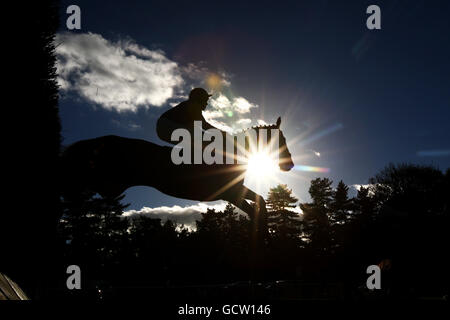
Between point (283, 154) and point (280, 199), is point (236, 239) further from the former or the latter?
point (283, 154)

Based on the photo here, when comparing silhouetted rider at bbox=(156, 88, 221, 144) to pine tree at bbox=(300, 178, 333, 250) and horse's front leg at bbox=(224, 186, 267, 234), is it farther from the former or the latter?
pine tree at bbox=(300, 178, 333, 250)

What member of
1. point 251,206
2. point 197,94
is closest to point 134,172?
point 197,94

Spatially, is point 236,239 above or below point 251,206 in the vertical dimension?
below

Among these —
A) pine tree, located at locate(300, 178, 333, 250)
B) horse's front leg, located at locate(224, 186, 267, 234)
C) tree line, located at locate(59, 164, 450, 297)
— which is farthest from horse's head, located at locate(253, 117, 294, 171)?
pine tree, located at locate(300, 178, 333, 250)

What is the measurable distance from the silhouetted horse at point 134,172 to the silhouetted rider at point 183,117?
0.86ft

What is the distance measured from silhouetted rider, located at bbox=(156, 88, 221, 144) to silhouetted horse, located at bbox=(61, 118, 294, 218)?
0.26 meters

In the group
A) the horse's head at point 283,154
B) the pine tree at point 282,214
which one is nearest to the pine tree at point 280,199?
the pine tree at point 282,214

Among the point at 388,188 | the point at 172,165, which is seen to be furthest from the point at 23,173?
the point at 388,188

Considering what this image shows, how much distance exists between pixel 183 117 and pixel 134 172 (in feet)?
3.52

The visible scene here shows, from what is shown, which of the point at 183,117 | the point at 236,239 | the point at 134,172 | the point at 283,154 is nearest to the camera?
the point at 134,172

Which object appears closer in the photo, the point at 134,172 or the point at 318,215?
the point at 134,172

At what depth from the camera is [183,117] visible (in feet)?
13.4

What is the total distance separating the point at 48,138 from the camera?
4.25 m
